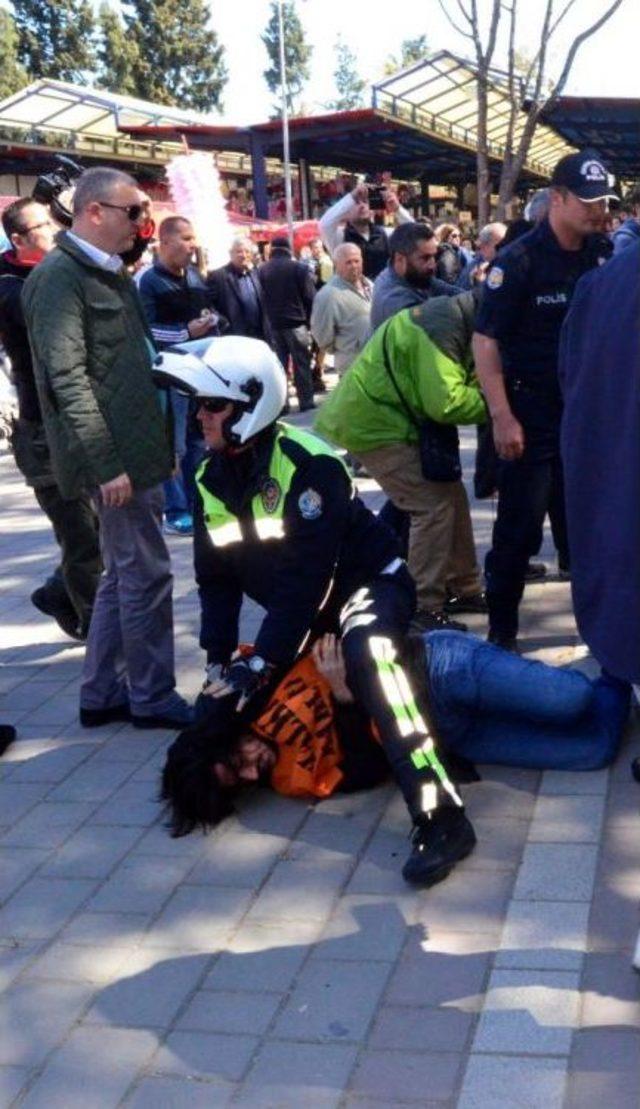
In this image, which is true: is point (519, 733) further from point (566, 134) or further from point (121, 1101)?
point (566, 134)

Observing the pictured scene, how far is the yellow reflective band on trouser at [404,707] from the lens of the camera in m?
3.72

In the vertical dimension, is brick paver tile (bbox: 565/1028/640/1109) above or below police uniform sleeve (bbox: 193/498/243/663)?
below

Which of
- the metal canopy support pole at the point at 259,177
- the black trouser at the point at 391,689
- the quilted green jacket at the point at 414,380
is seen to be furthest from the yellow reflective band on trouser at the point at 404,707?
the metal canopy support pole at the point at 259,177

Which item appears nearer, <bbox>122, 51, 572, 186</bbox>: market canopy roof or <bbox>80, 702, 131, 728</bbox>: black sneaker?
<bbox>80, 702, 131, 728</bbox>: black sneaker

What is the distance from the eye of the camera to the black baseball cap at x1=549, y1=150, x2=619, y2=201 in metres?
4.85

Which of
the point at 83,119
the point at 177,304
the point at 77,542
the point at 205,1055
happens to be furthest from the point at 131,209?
the point at 83,119

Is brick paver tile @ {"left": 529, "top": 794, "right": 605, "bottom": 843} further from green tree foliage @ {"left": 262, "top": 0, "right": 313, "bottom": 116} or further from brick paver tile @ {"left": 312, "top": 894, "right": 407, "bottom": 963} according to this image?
green tree foliage @ {"left": 262, "top": 0, "right": 313, "bottom": 116}

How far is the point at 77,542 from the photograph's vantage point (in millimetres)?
5859

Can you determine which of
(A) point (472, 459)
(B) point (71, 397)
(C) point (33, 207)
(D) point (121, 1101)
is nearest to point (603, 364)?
(D) point (121, 1101)

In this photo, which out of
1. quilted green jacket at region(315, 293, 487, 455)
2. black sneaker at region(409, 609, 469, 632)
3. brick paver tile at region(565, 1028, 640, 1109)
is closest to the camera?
brick paver tile at region(565, 1028, 640, 1109)

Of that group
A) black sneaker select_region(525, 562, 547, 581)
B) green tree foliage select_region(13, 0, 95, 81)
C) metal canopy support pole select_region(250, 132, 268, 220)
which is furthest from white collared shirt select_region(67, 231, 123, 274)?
green tree foliage select_region(13, 0, 95, 81)

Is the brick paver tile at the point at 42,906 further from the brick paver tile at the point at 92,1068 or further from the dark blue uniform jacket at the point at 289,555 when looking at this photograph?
the dark blue uniform jacket at the point at 289,555

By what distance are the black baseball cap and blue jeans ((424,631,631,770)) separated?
174cm

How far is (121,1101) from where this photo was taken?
2824 mm
